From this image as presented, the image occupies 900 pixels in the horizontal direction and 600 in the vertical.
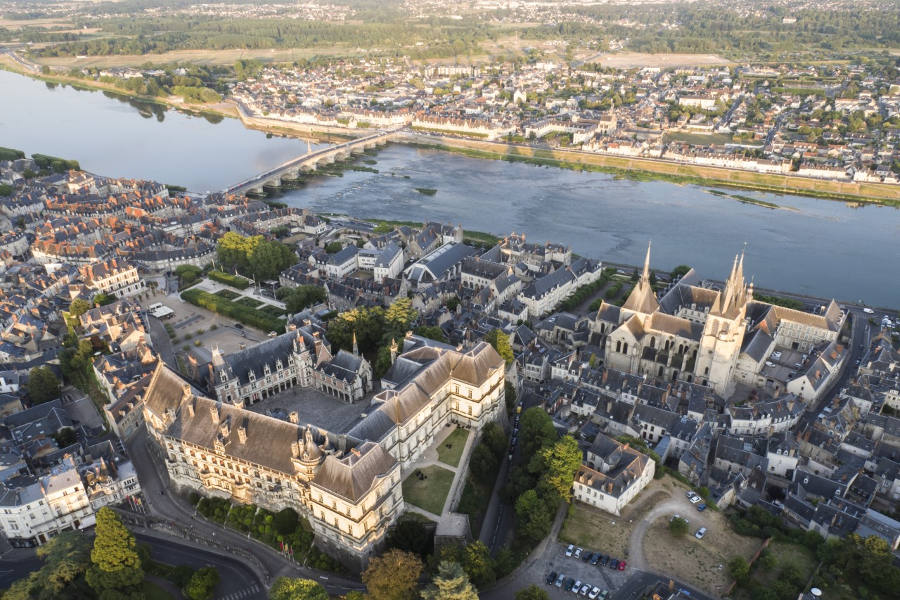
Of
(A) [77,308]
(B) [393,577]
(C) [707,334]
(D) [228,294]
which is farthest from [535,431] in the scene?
(A) [77,308]

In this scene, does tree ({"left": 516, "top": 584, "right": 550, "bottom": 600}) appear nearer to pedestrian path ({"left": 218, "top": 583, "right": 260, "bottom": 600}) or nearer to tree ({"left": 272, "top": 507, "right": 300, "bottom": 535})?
tree ({"left": 272, "top": 507, "right": 300, "bottom": 535})

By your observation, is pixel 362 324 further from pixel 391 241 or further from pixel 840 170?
pixel 840 170

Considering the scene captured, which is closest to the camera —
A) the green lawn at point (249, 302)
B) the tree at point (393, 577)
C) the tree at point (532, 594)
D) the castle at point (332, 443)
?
the tree at point (393, 577)

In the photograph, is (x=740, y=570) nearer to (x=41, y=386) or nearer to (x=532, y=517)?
(x=532, y=517)

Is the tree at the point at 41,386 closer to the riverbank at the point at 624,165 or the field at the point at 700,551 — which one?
the field at the point at 700,551

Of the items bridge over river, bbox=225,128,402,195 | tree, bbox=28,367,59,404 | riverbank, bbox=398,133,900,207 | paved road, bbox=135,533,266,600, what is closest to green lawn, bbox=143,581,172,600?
paved road, bbox=135,533,266,600

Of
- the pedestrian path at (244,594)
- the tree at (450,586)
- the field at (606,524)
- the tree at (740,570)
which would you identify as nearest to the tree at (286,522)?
the pedestrian path at (244,594)

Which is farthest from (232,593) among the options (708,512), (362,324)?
(708,512)
